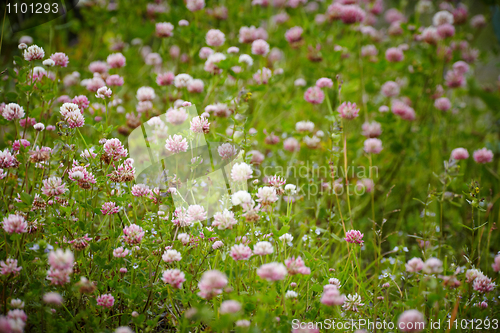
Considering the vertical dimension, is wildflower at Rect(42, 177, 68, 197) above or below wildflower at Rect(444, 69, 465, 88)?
below

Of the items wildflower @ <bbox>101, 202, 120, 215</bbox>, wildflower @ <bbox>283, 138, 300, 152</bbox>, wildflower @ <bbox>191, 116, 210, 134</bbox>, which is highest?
wildflower @ <bbox>283, 138, 300, 152</bbox>

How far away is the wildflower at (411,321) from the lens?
76 cm

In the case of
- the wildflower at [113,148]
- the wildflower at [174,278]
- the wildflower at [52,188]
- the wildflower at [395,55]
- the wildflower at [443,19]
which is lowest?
the wildflower at [174,278]

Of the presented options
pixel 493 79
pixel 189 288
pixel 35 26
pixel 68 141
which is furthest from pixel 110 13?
pixel 493 79

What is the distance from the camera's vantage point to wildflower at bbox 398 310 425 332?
756mm

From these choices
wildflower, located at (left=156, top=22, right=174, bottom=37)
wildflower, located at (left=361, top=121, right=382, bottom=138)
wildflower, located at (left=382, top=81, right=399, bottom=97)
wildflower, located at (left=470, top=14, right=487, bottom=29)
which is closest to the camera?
wildflower, located at (left=156, top=22, right=174, bottom=37)

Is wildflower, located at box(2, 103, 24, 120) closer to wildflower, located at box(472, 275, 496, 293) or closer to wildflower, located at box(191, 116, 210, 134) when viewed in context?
wildflower, located at box(191, 116, 210, 134)

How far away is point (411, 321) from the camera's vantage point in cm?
76

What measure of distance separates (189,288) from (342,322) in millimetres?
497

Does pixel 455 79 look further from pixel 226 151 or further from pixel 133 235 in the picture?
pixel 133 235

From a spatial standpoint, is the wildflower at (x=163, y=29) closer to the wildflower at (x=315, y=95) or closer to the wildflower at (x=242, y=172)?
the wildflower at (x=315, y=95)

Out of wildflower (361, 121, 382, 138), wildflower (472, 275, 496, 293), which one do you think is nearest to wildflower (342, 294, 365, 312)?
wildflower (472, 275, 496, 293)

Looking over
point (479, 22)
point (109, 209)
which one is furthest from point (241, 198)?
point (479, 22)

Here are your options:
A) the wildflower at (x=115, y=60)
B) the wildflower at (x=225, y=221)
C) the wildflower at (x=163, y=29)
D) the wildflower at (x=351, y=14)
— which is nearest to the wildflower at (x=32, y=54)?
the wildflower at (x=115, y=60)
